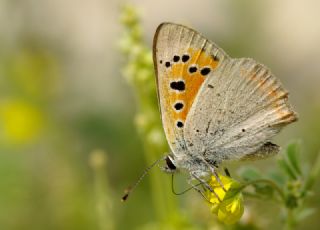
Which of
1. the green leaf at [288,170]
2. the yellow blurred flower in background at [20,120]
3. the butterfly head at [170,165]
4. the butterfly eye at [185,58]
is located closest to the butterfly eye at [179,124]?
the butterfly head at [170,165]

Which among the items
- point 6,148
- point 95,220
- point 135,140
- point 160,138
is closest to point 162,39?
point 160,138

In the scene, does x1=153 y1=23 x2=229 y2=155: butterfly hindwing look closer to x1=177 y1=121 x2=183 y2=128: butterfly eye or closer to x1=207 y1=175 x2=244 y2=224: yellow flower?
x1=177 y1=121 x2=183 y2=128: butterfly eye

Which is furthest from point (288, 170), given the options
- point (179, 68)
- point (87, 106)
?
point (87, 106)

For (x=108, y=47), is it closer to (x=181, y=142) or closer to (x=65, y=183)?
(x=65, y=183)

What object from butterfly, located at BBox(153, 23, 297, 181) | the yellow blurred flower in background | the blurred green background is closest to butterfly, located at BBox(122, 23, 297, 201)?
butterfly, located at BBox(153, 23, 297, 181)

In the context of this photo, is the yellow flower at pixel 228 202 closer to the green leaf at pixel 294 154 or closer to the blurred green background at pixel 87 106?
the green leaf at pixel 294 154

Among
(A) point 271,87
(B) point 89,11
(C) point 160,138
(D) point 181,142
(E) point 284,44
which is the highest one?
(A) point 271,87
